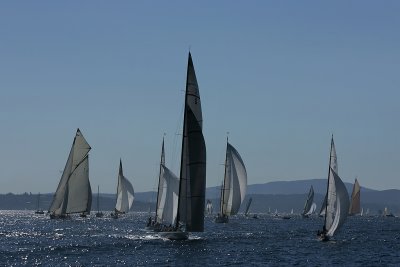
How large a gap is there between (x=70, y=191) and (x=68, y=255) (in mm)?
66937

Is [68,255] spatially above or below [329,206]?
below

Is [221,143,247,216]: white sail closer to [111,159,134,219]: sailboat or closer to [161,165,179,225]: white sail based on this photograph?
[161,165,179,225]: white sail

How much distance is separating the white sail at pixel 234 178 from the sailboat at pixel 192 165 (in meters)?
59.6

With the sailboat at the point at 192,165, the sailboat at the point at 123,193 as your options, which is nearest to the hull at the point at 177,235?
the sailboat at the point at 192,165

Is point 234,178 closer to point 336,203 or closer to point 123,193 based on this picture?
point 336,203

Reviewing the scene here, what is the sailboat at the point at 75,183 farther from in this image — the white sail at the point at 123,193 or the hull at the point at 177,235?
the hull at the point at 177,235

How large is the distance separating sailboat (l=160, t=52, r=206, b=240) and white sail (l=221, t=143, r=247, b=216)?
59.6 m

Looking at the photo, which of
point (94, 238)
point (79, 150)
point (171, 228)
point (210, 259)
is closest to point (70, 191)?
point (79, 150)

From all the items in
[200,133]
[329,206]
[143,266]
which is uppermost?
[200,133]

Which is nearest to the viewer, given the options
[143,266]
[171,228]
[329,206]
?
[143,266]

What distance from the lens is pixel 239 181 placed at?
473ft

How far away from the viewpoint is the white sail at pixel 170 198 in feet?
306

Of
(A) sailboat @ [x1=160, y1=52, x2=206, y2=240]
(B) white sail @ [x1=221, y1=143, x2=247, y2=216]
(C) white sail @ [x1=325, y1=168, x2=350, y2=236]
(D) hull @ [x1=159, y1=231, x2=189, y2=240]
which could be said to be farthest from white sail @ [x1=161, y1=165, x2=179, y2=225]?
(B) white sail @ [x1=221, y1=143, x2=247, y2=216]

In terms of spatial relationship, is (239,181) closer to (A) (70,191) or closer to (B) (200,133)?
(A) (70,191)
